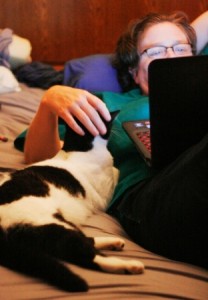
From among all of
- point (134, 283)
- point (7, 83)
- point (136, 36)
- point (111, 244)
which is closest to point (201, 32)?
point (136, 36)

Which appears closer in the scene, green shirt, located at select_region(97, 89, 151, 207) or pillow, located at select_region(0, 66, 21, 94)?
green shirt, located at select_region(97, 89, 151, 207)

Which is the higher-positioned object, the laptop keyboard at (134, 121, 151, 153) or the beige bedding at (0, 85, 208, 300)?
the laptop keyboard at (134, 121, 151, 153)

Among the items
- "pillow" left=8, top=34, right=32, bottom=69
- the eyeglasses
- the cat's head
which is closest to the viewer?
the cat's head

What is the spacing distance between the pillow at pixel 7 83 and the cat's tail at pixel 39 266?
1.28m

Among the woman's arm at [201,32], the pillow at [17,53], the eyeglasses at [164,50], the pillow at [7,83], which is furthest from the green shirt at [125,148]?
the pillow at [17,53]

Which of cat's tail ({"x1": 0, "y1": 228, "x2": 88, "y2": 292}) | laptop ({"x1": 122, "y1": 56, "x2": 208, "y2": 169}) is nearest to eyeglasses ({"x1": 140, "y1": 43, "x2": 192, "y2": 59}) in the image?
laptop ({"x1": 122, "y1": 56, "x2": 208, "y2": 169})

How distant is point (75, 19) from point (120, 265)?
2.18 m

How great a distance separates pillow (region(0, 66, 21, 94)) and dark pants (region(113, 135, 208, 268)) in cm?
129

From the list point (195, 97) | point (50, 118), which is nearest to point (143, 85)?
point (50, 118)

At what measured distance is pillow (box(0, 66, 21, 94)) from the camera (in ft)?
6.22

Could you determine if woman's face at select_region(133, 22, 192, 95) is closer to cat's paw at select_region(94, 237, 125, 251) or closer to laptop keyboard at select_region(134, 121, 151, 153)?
laptop keyboard at select_region(134, 121, 151, 153)

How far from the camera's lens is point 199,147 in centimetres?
63

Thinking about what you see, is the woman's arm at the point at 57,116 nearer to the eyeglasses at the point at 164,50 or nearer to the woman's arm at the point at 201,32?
the eyeglasses at the point at 164,50

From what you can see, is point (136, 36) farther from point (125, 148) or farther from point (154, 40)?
point (125, 148)
